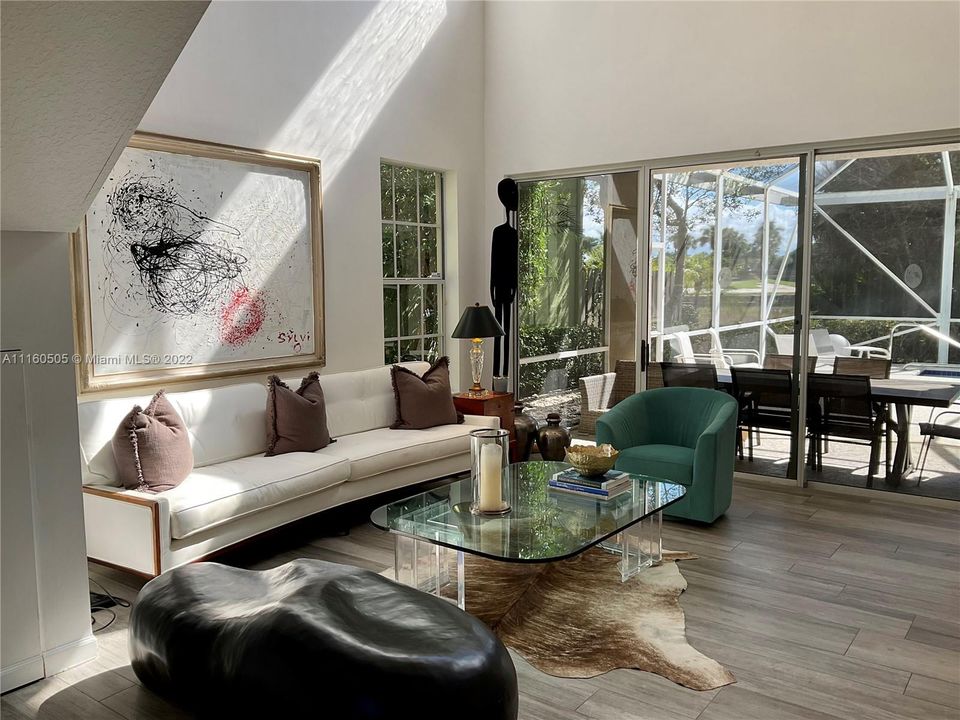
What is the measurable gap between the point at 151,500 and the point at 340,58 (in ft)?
11.5

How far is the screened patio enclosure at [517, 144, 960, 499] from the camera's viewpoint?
488 cm

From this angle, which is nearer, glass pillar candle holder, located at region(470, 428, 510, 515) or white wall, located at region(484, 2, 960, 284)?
glass pillar candle holder, located at region(470, 428, 510, 515)

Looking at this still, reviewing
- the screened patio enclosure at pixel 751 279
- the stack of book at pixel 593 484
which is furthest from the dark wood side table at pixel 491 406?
the stack of book at pixel 593 484

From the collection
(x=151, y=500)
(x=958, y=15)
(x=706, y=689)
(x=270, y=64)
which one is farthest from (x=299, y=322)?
(x=958, y=15)

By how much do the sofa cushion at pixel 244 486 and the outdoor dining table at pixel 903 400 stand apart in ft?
11.6

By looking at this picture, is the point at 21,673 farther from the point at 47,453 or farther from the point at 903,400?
the point at 903,400

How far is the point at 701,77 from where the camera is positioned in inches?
220

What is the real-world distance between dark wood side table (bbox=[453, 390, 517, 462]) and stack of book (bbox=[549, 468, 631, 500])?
6.06 feet

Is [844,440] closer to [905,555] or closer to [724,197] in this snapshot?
[905,555]

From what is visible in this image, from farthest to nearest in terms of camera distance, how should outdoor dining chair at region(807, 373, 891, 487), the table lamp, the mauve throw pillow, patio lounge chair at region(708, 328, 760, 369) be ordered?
the table lamp, patio lounge chair at region(708, 328, 760, 369), outdoor dining chair at region(807, 373, 891, 487), the mauve throw pillow

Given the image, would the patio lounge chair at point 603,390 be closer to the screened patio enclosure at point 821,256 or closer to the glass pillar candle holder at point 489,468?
the screened patio enclosure at point 821,256

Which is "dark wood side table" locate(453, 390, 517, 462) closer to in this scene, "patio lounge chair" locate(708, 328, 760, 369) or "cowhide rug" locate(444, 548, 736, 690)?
"patio lounge chair" locate(708, 328, 760, 369)

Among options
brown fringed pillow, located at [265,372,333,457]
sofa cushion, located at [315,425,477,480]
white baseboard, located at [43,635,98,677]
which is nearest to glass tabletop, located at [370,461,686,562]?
sofa cushion, located at [315,425,477,480]

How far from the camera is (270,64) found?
4.95 m
